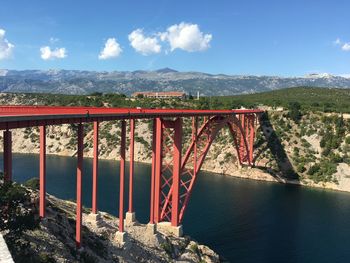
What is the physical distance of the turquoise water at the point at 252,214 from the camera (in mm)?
40562

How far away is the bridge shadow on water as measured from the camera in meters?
74.4

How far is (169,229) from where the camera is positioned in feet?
119

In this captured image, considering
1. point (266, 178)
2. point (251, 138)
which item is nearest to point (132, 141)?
point (266, 178)

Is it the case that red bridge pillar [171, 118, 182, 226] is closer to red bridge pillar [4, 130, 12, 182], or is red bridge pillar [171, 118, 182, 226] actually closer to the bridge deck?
the bridge deck

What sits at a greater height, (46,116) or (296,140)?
(46,116)

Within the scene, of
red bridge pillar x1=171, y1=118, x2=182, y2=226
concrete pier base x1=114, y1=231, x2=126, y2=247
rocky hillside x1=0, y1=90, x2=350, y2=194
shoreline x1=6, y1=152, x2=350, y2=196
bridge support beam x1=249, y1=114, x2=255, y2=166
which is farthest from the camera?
bridge support beam x1=249, y1=114, x2=255, y2=166

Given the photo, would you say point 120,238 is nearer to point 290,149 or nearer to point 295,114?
point 290,149

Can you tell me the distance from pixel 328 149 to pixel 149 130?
41.2 meters

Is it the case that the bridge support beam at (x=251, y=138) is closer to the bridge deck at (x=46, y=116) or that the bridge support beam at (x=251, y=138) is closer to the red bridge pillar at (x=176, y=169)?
the red bridge pillar at (x=176, y=169)

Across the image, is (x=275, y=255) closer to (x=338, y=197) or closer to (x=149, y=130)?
(x=338, y=197)

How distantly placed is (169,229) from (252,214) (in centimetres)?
1833

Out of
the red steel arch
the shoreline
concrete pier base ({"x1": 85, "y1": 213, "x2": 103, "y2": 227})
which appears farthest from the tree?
concrete pier base ({"x1": 85, "y1": 213, "x2": 103, "y2": 227})

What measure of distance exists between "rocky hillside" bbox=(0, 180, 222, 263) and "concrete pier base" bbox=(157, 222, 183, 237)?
2.39 ft

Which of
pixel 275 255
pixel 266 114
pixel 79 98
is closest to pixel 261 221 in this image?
pixel 275 255
